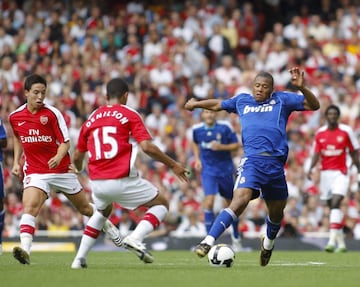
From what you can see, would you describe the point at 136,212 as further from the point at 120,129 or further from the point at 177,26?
the point at 120,129

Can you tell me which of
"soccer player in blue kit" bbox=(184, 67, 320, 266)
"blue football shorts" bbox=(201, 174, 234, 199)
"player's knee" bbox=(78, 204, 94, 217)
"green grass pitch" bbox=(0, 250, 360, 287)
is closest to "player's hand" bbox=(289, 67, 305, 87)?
"soccer player in blue kit" bbox=(184, 67, 320, 266)

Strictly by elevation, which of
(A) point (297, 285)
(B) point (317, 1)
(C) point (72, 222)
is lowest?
(C) point (72, 222)

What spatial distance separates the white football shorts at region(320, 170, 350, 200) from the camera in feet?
61.2

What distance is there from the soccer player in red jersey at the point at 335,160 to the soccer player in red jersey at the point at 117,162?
7034 millimetres

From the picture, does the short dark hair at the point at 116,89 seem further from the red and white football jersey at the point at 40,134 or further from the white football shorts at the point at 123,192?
the red and white football jersey at the point at 40,134

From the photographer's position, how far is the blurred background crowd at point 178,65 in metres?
22.7

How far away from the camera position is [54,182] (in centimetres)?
1382

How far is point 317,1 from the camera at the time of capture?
98.7ft

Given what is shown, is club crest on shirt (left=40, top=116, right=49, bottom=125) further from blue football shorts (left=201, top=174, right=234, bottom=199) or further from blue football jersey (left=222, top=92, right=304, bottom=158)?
blue football shorts (left=201, top=174, right=234, bottom=199)

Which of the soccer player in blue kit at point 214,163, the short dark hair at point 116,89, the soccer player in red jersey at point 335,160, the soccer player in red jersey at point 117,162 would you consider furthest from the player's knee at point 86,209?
the soccer player in red jersey at point 335,160

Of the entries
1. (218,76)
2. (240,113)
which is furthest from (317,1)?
(240,113)

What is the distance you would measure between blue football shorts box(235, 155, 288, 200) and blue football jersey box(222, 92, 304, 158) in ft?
0.30

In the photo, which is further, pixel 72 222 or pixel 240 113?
pixel 72 222

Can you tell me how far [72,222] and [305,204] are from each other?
4.97 meters
